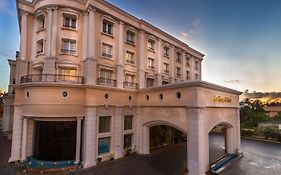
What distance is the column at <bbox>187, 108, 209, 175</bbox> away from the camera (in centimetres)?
1374

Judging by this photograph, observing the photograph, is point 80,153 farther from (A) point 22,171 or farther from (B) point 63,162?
(A) point 22,171

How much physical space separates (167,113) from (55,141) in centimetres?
1305

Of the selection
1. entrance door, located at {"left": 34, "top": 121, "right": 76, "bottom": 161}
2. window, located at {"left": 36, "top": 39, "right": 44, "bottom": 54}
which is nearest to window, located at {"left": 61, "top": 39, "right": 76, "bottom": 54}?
window, located at {"left": 36, "top": 39, "right": 44, "bottom": 54}

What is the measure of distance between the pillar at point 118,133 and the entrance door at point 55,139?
4498 millimetres

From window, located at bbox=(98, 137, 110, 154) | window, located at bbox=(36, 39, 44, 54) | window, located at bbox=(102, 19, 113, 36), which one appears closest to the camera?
window, located at bbox=(98, 137, 110, 154)

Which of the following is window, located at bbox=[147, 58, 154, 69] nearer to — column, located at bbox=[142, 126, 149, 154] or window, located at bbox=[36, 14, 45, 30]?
column, located at bbox=[142, 126, 149, 154]

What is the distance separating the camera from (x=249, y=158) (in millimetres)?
19438

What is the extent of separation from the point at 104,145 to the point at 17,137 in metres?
9.37

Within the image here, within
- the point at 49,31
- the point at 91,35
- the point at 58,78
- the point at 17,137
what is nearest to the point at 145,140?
the point at 58,78

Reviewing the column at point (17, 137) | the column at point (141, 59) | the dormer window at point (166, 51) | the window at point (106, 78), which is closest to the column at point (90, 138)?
the window at point (106, 78)

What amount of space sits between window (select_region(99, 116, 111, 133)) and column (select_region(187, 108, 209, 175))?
30.3 feet

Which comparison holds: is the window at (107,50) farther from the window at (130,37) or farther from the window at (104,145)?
the window at (104,145)

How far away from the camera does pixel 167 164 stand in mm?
17141

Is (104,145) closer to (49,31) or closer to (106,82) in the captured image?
(106,82)
